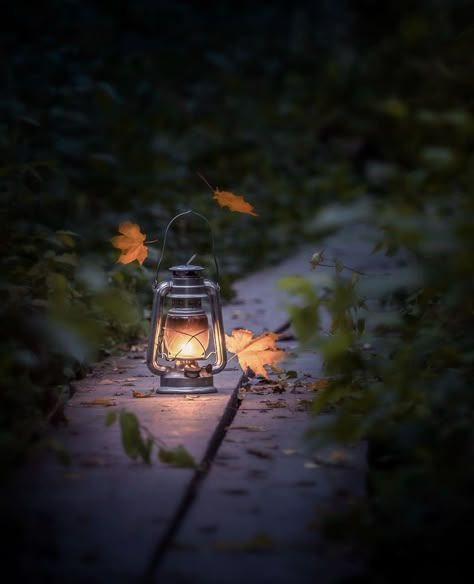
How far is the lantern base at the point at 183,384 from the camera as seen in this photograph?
290 cm

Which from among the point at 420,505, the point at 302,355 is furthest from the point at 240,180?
the point at 420,505

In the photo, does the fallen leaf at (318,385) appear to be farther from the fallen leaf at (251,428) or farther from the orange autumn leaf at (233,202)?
the orange autumn leaf at (233,202)

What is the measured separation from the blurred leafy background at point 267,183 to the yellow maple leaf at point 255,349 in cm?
26

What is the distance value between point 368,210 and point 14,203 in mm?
2124

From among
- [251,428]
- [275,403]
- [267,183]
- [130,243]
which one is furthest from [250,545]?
[267,183]

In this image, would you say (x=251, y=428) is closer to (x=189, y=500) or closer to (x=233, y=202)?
(x=189, y=500)

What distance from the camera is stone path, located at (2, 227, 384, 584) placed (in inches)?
62.3

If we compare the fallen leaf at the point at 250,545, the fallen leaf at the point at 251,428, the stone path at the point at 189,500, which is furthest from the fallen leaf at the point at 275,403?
the fallen leaf at the point at 250,545

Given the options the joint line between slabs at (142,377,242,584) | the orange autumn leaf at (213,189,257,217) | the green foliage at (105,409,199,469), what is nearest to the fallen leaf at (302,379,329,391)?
the joint line between slabs at (142,377,242,584)

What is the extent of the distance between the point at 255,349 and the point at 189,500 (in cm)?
110

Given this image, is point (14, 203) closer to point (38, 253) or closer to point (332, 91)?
point (38, 253)

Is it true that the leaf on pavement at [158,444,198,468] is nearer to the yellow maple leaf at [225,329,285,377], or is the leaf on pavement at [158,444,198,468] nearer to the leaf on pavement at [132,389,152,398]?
the leaf on pavement at [132,389,152,398]

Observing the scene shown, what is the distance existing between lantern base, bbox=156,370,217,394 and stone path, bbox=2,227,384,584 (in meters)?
0.06

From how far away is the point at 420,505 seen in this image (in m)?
1.62
